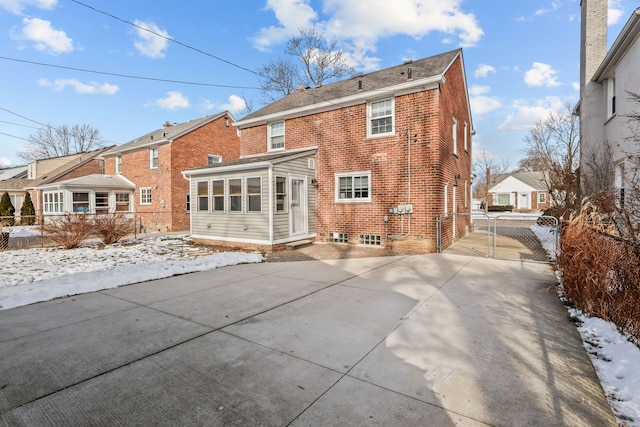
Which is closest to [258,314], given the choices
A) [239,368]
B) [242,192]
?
[239,368]

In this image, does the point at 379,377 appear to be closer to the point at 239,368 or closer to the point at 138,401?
the point at 239,368

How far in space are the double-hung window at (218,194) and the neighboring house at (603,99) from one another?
523 inches

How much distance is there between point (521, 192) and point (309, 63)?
117 feet

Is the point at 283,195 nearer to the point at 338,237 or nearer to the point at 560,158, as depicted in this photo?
the point at 338,237

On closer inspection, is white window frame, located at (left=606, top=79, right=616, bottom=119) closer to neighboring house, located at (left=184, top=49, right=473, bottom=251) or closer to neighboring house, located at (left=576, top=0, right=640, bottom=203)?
neighboring house, located at (left=576, top=0, right=640, bottom=203)

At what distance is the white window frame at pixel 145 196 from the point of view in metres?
21.2

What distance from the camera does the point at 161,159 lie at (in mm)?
19859

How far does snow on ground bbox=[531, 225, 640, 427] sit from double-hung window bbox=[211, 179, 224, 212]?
11079 millimetres

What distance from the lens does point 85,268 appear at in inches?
301

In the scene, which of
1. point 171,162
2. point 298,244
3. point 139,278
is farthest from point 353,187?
point 171,162

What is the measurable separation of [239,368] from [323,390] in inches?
35.4

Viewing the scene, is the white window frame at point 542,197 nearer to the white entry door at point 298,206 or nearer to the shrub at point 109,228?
the white entry door at point 298,206

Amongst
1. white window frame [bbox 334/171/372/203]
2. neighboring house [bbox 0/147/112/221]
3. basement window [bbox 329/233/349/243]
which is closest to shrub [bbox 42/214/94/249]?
basement window [bbox 329/233/349/243]

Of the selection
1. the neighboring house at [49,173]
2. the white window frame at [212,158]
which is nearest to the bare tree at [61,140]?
the neighboring house at [49,173]
